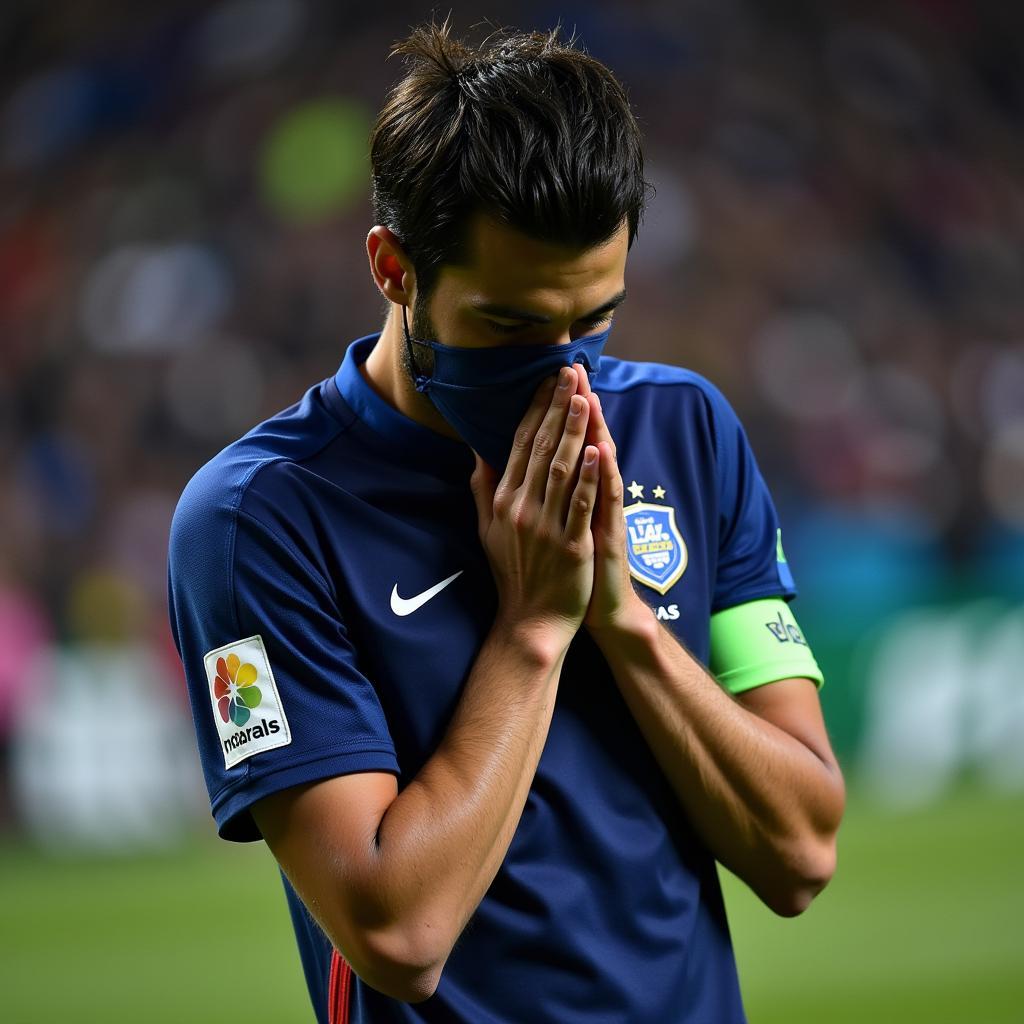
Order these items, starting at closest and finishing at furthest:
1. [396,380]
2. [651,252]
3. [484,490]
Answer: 1. [484,490]
2. [396,380]
3. [651,252]

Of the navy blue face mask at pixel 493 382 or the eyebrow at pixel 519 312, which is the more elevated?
the eyebrow at pixel 519 312

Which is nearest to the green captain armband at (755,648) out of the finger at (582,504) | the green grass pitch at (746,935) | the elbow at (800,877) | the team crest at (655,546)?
the team crest at (655,546)

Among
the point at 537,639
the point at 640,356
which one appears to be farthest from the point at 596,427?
the point at 640,356

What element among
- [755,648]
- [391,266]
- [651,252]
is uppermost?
[651,252]

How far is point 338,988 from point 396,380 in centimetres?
79

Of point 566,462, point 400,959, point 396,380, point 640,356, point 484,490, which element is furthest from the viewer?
point 640,356

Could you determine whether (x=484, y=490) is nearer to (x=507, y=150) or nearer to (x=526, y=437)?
(x=526, y=437)

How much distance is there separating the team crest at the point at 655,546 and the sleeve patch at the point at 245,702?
0.50m

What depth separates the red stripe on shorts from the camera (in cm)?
192

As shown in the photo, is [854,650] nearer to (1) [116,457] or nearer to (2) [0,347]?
(1) [116,457]

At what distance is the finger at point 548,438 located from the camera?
1.88 m

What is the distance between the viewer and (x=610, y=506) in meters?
1.88

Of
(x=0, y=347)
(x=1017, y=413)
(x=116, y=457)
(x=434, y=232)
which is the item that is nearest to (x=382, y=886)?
(x=434, y=232)

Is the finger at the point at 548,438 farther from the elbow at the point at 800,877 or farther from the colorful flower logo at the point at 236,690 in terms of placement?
the elbow at the point at 800,877
